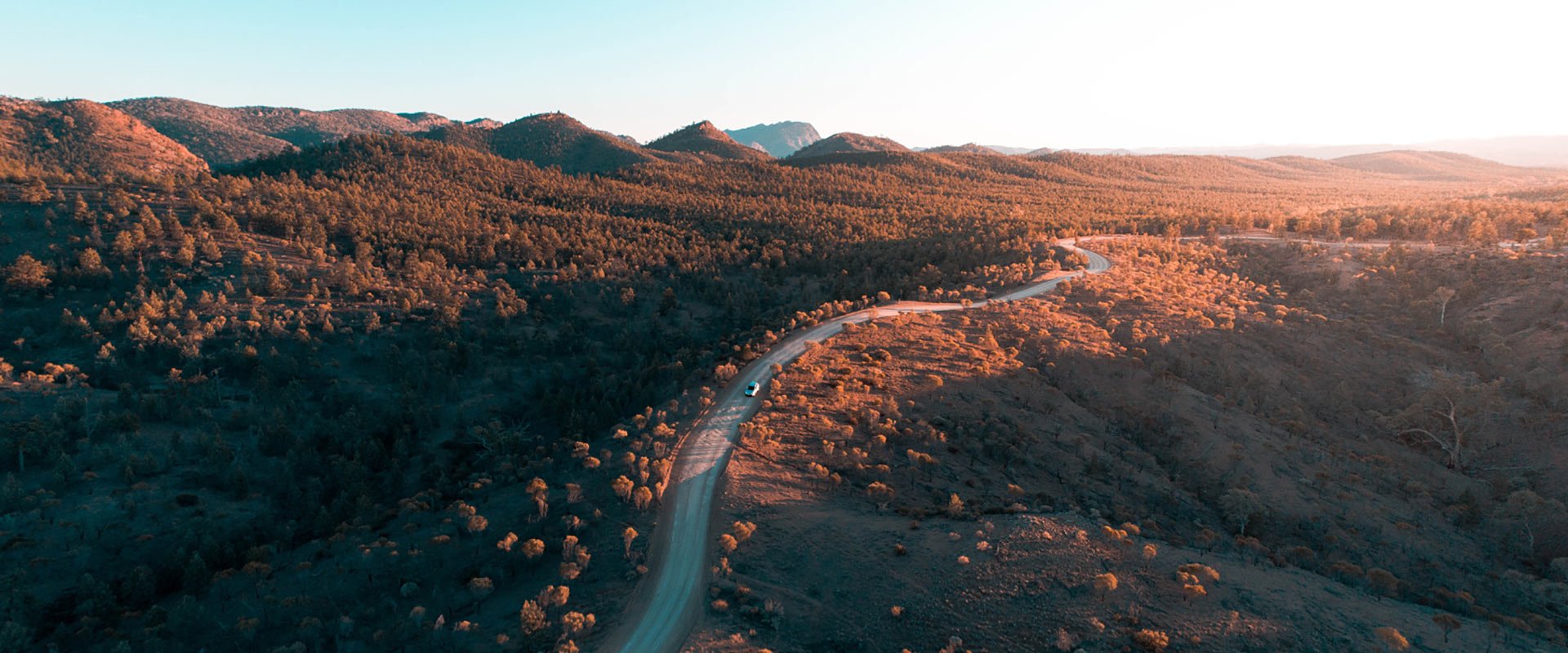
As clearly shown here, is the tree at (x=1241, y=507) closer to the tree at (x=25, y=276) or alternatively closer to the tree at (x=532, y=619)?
the tree at (x=532, y=619)

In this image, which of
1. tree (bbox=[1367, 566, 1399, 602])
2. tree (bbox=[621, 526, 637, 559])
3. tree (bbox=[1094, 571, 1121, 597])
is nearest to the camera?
tree (bbox=[1094, 571, 1121, 597])

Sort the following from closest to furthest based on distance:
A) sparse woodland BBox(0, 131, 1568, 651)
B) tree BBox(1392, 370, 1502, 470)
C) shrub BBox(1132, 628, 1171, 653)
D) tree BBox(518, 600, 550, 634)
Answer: shrub BBox(1132, 628, 1171, 653) < tree BBox(518, 600, 550, 634) < sparse woodland BBox(0, 131, 1568, 651) < tree BBox(1392, 370, 1502, 470)

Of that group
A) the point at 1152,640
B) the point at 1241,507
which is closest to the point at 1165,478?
the point at 1241,507

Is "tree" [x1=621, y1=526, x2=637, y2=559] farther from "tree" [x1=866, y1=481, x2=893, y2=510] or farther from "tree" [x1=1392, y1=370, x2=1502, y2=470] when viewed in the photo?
"tree" [x1=1392, y1=370, x2=1502, y2=470]

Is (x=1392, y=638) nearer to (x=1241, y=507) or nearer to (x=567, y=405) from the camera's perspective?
(x=1241, y=507)

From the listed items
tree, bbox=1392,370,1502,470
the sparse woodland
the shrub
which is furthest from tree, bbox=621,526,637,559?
tree, bbox=1392,370,1502,470

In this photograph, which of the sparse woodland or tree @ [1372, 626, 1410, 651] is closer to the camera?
tree @ [1372, 626, 1410, 651]

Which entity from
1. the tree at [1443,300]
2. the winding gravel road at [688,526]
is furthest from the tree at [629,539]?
the tree at [1443,300]
